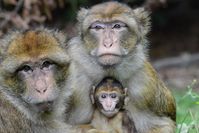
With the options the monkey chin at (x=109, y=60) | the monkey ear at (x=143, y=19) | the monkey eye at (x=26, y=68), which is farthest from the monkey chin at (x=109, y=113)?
the monkey eye at (x=26, y=68)

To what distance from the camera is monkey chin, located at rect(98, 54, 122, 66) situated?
26.7ft

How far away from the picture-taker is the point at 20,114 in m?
7.37

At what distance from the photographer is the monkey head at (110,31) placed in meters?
8.22

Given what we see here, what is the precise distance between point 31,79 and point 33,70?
0.10m

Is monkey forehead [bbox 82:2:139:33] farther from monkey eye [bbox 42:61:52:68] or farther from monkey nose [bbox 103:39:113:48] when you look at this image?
monkey eye [bbox 42:61:52:68]

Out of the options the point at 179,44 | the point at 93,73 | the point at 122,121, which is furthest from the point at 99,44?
the point at 179,44

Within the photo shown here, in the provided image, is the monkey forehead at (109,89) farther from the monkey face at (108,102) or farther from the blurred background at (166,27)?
the blurred background at (166,27)

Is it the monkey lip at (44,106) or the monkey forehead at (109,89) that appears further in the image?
the monkey forehead at (109,89)

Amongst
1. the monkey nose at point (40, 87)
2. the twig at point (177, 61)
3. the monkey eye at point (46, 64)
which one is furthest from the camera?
the twig at point (177, 61)

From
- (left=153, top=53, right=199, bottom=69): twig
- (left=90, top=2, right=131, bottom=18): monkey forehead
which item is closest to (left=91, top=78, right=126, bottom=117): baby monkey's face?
(left=90, top=2, right=131, bottom=18): monkey forehead

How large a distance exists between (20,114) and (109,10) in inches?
74.9

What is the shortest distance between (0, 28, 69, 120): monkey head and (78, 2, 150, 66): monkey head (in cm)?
81

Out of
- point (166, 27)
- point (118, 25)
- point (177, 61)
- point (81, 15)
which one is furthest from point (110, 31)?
point (166, 27)

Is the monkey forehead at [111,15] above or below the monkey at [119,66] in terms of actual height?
above
